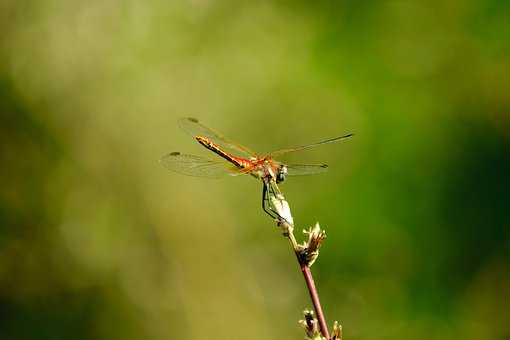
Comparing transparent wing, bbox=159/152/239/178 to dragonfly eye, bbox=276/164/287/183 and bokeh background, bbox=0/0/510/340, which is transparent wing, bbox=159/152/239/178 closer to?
dragonfly eye, bbox=276/164/287/183

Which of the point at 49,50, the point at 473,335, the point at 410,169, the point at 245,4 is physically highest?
the point at 245,4

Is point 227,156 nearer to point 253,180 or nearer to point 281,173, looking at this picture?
point 281,173

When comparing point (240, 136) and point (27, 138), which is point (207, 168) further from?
point (27, 138)

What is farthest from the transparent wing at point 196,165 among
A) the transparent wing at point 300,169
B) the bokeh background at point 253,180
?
the bokeh background at point 253,180

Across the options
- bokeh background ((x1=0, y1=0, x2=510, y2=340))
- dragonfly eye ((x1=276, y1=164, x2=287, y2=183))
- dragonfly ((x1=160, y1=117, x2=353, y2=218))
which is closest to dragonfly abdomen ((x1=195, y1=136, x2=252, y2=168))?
dragonfly ((x1=160, y1=117, x2=353, y2=218))

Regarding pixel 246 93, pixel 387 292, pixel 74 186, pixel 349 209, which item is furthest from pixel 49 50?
pixel 387 292
